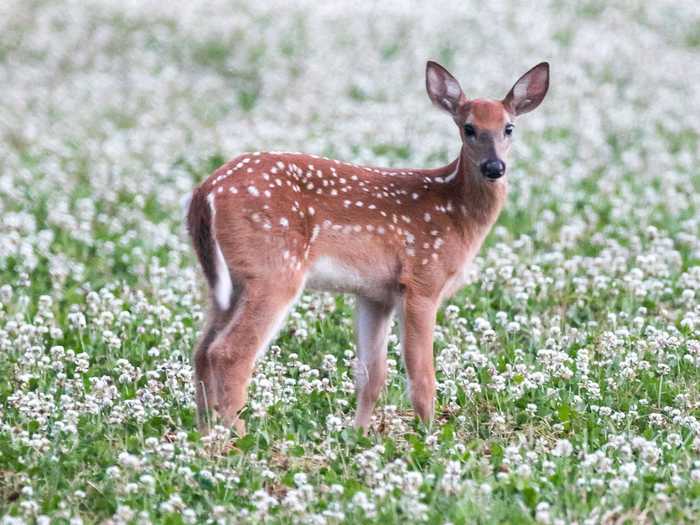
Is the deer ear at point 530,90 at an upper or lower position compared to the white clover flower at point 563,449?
upper

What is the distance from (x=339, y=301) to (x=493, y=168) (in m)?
2.32

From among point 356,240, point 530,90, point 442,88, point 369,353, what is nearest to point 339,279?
point 356,240

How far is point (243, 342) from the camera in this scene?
645cm

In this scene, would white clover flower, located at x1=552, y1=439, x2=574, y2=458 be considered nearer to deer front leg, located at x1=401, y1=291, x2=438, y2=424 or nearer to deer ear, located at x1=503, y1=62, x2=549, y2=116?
deer front leg, located at x1=401, y1=291, x2=438, y2=424

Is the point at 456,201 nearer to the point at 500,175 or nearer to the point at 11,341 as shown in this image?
the point at 500,175

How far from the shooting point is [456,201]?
289 inches

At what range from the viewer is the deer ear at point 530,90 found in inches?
295

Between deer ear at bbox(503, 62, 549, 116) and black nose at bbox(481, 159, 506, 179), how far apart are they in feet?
1.86

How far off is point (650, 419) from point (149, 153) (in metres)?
8.27

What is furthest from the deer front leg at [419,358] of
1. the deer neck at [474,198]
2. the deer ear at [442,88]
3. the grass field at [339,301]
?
the deer ear at [442,88]

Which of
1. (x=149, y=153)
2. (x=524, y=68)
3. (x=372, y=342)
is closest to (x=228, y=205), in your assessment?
(x=372, y=342)

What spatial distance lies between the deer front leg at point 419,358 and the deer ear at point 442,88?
1.30 metres

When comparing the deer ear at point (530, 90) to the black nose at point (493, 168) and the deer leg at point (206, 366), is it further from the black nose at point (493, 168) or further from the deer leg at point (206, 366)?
the deer leg at point (206, 366)

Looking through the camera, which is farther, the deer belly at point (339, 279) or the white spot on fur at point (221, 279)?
the deer belly at point (339, 279)
